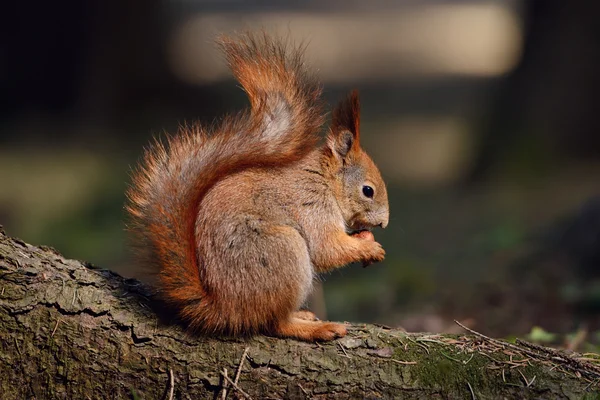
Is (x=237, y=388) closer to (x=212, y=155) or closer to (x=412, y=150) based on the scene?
(x=212, y=155)

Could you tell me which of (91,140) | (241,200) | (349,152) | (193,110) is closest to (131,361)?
(241,200)

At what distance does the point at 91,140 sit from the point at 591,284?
18.8 ft

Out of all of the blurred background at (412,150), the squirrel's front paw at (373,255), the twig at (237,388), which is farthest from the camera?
the blurred background at (412,150)

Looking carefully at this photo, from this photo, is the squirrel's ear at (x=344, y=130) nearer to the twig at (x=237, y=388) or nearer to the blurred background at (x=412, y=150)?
the blurred background at (x=412, y=150)

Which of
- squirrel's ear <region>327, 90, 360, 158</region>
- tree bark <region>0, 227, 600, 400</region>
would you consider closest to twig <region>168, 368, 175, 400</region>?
tree bark <region>0, 227, 600, 400</region>

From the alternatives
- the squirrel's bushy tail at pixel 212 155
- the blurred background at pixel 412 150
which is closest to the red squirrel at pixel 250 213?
the squirrel's bushy tail at pixel 212 155

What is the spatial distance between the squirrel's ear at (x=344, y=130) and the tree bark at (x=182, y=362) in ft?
2.22

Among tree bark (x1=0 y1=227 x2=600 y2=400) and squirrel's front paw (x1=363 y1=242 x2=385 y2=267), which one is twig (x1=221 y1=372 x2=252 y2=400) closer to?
tree bark (x1=0 y1=227 x2=600 y2=400)

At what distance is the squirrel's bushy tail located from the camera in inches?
78.4

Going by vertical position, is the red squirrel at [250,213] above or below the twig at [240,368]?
above

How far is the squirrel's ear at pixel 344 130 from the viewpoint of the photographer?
2.41 metres

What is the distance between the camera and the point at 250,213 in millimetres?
2080

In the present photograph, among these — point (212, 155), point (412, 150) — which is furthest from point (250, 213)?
point (412, 150)

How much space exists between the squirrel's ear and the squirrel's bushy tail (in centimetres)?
17
